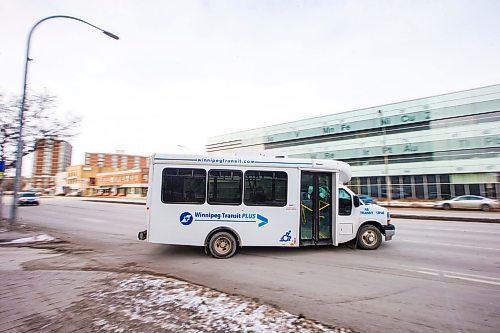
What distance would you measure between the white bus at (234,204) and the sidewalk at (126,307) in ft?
6.37

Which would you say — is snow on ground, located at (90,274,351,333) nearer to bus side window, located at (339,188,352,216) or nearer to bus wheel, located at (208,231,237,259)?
bus wheel, located at (208,231,237,259)

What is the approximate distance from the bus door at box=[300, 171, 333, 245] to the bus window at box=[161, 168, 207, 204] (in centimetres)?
288

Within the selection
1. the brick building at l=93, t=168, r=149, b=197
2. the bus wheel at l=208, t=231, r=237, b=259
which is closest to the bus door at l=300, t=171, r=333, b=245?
the bus wheel at l=208, t=231, r=237, b=259

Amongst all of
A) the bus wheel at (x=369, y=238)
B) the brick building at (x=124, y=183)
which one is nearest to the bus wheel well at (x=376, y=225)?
the bus wheel at (x=369, y=238)

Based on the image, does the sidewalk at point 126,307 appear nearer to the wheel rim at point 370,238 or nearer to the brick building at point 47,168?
the wheel rim at point 370,238

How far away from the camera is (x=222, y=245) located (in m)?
7.52

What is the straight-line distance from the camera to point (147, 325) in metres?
3.60

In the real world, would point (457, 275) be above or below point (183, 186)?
below

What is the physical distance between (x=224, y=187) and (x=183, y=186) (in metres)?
1.12

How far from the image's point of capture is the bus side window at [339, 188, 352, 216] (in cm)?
814

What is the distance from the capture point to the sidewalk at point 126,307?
11.8 feet

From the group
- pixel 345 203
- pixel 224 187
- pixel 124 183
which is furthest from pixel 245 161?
pixel 124 183

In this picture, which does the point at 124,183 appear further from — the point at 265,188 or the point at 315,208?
the point at 315,208

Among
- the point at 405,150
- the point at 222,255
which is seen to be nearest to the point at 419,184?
the point at 405,150
